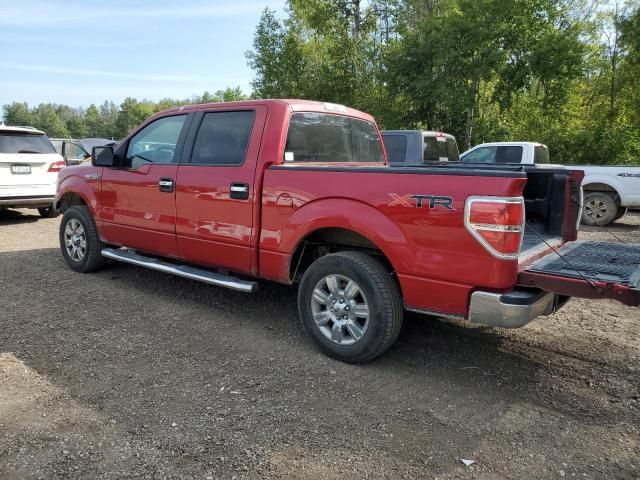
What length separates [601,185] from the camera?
10.6m

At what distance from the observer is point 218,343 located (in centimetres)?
424

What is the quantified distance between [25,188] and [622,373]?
9.91 meters

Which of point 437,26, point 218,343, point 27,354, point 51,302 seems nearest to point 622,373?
point 218,343

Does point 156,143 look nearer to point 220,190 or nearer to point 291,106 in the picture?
point 220,190

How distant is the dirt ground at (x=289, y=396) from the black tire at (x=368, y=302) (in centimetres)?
13

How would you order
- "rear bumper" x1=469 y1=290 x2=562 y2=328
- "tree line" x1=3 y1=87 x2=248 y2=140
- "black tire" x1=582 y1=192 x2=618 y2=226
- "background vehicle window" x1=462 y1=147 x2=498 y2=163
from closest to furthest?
"rear bumper" x1=469 y1=290 x2=562 y2=328 → "black tire" x1=582 y1=192 x2=618 y2=226 → "background vehicle window" x1=462 y1=147 x2=498 y2=163 → "tree line" x1=3 y1=87 x2=248 y2=140

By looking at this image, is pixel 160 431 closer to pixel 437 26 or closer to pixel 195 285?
pixel 195 285

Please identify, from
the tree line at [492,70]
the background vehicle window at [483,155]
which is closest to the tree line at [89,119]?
the tree line at [492,70]

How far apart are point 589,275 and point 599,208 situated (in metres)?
8.61

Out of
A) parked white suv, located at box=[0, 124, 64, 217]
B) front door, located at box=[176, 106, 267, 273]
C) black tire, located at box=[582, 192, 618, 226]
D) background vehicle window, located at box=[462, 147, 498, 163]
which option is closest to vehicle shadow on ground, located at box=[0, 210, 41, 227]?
parked white suv, located at box=[0, 124, 64, 217]

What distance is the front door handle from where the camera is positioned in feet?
16.3

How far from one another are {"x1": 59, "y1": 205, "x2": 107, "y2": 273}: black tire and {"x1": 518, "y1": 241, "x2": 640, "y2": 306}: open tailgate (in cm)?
479

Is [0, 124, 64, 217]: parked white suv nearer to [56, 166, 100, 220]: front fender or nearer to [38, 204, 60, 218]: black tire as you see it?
[38, 204, 60, 218]: black tire

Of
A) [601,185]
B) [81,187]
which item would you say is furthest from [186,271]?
[601,185]
